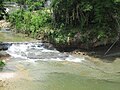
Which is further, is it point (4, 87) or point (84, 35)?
point (84, 35)

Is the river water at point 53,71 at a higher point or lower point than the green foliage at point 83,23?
lower

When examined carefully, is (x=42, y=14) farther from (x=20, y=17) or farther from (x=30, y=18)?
(x=20, y=17)

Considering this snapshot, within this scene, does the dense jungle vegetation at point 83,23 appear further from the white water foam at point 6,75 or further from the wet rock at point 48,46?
the white water foam at point 6,75

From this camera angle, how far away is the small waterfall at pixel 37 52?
25.2 m

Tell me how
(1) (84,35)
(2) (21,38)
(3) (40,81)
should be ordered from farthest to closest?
1. (2) (21,38)
2. (1) (84,35)
3. (3) (40,81)

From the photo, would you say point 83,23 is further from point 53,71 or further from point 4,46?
point 4,46

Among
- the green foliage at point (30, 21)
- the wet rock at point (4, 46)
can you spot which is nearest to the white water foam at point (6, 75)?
the wet rock at point (4, 46)

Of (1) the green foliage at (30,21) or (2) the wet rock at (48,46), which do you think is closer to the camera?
(2) the wet rock at (48,46)

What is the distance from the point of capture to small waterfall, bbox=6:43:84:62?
25.2 metres

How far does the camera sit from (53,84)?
1892cm

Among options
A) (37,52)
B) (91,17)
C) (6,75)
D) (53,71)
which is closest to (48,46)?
(37,52)

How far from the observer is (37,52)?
88.5ft

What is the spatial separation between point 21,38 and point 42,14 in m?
3.76

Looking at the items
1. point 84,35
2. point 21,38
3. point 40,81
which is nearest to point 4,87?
point 40,81
